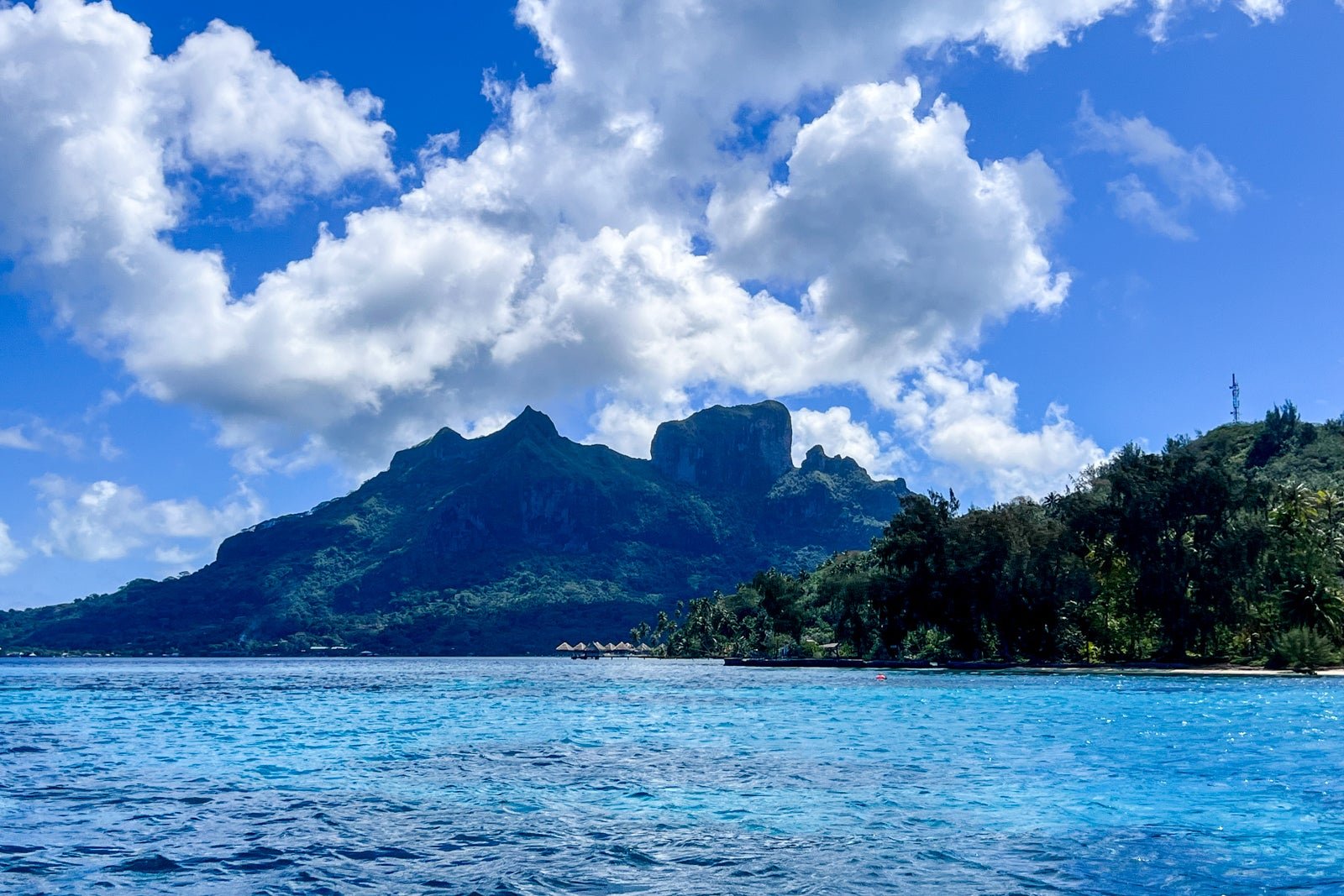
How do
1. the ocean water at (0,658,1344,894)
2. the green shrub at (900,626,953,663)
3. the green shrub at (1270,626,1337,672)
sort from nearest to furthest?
the ocean water at (0,658,1344,894) → the green shrub at (1270,626,1337,672) → the green shrub at (900,626,953,663)

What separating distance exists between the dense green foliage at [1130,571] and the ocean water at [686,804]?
30.8m

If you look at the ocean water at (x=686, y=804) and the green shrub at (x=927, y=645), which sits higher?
the ocean water at (x=686, y=804)

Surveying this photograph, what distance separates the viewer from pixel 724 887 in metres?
10.6

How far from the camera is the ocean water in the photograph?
11.3 m

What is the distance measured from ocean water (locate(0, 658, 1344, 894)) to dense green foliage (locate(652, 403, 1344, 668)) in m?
30.8

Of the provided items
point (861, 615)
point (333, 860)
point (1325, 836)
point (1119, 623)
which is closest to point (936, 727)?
point (1325, 836)

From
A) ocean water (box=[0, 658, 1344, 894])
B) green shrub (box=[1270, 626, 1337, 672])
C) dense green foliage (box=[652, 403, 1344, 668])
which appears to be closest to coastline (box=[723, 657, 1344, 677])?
green shrub (box=[1270, 626, 1337, 672])

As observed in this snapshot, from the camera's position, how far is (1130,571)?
243ft

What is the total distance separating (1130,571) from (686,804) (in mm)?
67096

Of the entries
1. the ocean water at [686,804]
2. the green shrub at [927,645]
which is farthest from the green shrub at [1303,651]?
the green shrub at [927,645]

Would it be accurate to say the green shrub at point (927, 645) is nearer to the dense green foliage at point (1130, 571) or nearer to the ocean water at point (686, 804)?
the dense green foliage at point (1130, 571)

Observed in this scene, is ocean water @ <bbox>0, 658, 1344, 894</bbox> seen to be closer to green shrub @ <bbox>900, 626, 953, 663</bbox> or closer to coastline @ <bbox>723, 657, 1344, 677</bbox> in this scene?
coastline @ <bbox>723, 657, 1344, 677</bbox>

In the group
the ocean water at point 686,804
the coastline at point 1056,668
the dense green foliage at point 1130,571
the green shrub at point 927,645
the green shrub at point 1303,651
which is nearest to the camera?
the ocean water at point 686,804

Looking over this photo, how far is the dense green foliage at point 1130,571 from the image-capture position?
209 ft
